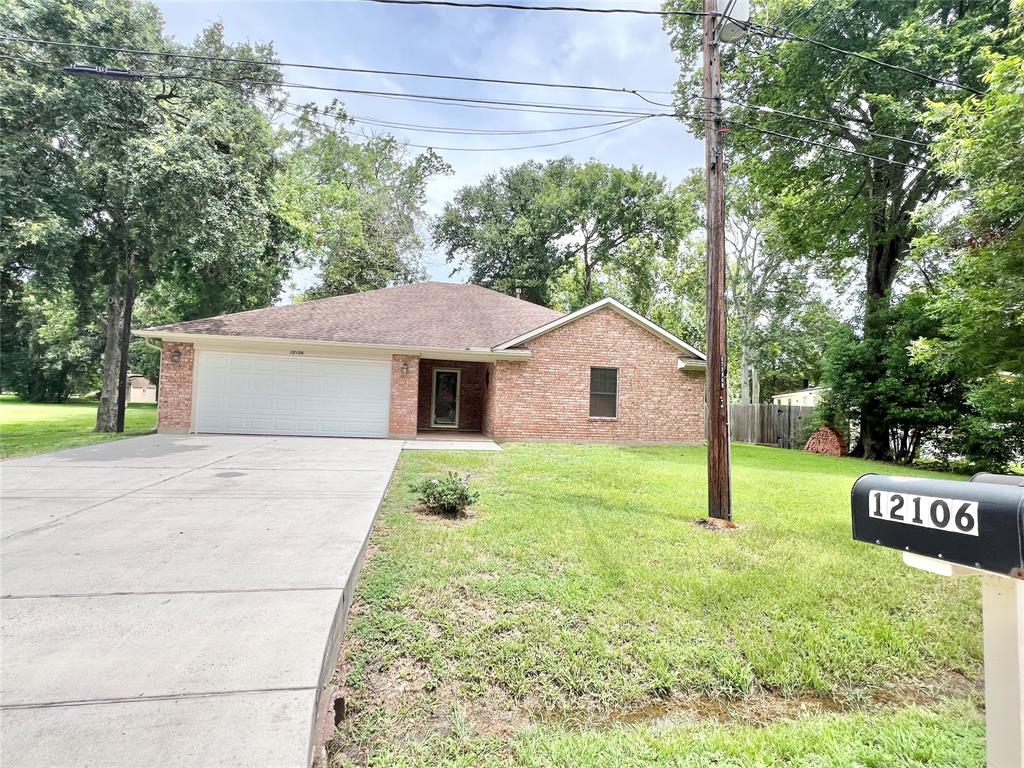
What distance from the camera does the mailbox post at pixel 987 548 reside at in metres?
1.07

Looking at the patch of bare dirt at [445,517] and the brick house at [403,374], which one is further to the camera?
the brick house at [403,374]

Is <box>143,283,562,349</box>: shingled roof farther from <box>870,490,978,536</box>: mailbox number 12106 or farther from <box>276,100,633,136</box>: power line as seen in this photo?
<box>870,490,978,536</box>: mailbox number 12106

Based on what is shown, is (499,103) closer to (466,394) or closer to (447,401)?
(466,394)

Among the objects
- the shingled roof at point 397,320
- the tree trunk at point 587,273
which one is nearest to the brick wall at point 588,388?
the shingled roof at point 397,320

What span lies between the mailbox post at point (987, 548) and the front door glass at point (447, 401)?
47.3ft

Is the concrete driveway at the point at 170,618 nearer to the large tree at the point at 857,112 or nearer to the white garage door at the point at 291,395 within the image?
the white garage door at the point at 291,395

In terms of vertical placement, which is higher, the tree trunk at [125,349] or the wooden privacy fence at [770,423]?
the tree trunk at [125,349]

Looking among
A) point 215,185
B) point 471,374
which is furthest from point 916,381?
point 215,185

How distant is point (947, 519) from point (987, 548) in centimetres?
10

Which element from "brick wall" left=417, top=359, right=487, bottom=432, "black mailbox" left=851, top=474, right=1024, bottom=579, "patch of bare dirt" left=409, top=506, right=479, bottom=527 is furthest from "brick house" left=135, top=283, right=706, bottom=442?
"black mailbox" left=851, top=474, right=1024, bottom=579

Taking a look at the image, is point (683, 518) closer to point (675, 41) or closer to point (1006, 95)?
point (1006, 95)

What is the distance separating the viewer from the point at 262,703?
6.20 ft

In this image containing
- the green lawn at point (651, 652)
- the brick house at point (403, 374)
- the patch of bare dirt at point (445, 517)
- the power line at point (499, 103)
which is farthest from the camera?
the brick house at point (403, 374)

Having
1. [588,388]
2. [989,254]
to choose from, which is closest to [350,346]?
[588,388]
